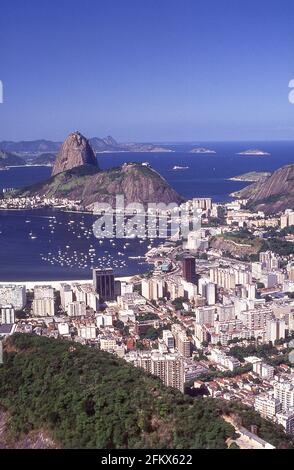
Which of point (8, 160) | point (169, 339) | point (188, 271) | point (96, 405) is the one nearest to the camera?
point (96, 405)

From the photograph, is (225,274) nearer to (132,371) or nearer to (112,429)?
(132,371)

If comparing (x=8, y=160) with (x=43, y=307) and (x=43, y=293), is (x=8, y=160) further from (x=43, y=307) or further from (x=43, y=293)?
(x=43, y=307)

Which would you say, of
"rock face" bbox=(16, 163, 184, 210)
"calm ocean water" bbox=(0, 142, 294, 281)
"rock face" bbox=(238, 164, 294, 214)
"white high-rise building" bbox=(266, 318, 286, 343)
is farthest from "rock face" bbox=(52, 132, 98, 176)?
"white high-rise building" bbox=(266, 318, 286, 343)

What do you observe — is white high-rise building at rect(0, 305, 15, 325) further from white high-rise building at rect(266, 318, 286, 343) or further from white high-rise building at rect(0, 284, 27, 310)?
white high-rise building at rect(266, 318, 286, 343)

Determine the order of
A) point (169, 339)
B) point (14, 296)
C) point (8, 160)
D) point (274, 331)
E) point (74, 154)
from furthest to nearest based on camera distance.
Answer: point (8, 160) → point (74, 154) → point (14, 296) → point (274, 331) → point (169, 339)

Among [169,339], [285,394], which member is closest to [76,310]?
[169,339]

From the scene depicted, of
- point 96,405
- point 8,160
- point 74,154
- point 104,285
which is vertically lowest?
point 104,285

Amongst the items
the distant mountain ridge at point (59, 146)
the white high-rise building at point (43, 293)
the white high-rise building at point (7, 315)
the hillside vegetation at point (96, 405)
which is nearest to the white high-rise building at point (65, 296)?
the white high-rise building at point (43, 293)
